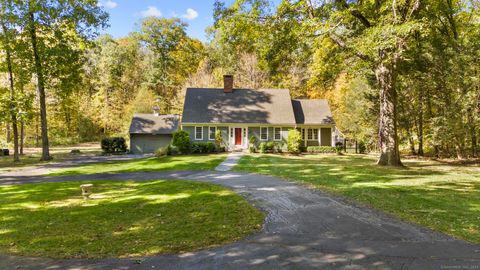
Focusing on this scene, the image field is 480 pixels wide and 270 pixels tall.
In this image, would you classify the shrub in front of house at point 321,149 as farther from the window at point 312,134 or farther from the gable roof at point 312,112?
the gable roof at point 312,112

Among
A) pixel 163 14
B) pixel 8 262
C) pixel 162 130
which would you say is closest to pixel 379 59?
pixel 8 262

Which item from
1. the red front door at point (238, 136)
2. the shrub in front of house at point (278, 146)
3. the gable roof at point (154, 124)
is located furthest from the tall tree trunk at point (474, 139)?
the gable roof at point (154, 124)

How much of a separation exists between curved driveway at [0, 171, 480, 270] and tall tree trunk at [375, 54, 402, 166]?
10497mm

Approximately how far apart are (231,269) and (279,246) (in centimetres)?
116

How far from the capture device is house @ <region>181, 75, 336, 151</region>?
2858 cm

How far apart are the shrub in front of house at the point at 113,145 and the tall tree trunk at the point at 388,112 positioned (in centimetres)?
2277

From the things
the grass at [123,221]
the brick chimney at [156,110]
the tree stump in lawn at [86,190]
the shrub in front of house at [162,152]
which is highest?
the brick chimney at [156,110]

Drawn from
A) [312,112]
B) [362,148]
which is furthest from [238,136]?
[362,148]

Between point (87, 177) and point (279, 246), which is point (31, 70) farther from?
point (279, 246)

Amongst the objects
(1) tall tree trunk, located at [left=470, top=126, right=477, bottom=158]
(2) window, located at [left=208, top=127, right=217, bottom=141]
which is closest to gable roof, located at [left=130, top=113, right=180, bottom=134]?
(2) window, located at [left=208, top=127, right=217, bottom=141]

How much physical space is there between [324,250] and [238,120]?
2367 cm

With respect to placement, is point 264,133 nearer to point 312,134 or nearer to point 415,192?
point 312,134

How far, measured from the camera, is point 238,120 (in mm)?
28688

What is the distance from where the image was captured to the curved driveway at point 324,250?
4.81 meters
